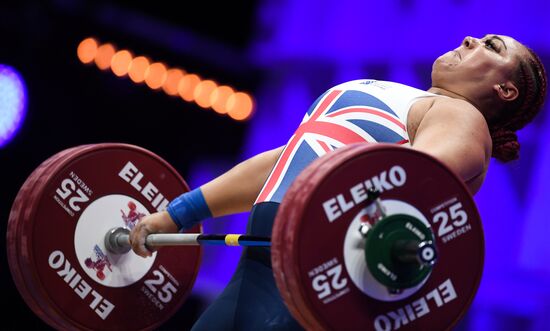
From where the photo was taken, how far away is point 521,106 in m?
2.09

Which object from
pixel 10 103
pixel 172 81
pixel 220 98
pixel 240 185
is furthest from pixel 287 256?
pixel 220 98

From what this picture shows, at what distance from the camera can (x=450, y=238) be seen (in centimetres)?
159

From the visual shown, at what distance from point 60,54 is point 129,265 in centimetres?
411

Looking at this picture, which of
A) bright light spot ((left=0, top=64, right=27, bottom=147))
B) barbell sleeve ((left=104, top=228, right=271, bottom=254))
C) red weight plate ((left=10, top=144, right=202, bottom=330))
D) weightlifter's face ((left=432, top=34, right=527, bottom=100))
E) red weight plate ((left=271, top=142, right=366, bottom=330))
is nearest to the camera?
red weight plate ((left=271, top=142, right=366, bottom=330))

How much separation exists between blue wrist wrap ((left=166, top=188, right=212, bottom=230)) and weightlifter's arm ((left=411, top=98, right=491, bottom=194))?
695 mm

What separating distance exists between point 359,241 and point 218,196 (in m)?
0.77

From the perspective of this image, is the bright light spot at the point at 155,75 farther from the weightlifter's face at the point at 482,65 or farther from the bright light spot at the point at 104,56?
the weightlifter's face at the point at 482,65

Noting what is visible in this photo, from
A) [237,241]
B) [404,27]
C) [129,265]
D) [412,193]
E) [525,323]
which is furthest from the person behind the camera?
[404,27]

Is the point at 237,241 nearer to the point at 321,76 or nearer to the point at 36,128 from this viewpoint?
the point at 321,76

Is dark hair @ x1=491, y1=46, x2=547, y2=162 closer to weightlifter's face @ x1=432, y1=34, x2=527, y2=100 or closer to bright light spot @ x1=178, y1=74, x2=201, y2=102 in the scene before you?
weightlifter's face @ x1=432, y1=34, x2=527, y2=100

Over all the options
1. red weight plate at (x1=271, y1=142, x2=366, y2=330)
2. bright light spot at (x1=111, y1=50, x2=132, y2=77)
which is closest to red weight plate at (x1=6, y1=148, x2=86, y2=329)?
red weight plate at (x1=271, y1=142, x2=366, y2=330)

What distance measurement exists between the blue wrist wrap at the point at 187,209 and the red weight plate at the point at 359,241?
2.44ft

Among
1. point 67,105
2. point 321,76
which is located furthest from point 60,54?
point 321,76

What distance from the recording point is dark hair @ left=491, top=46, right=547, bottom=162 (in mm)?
2078
